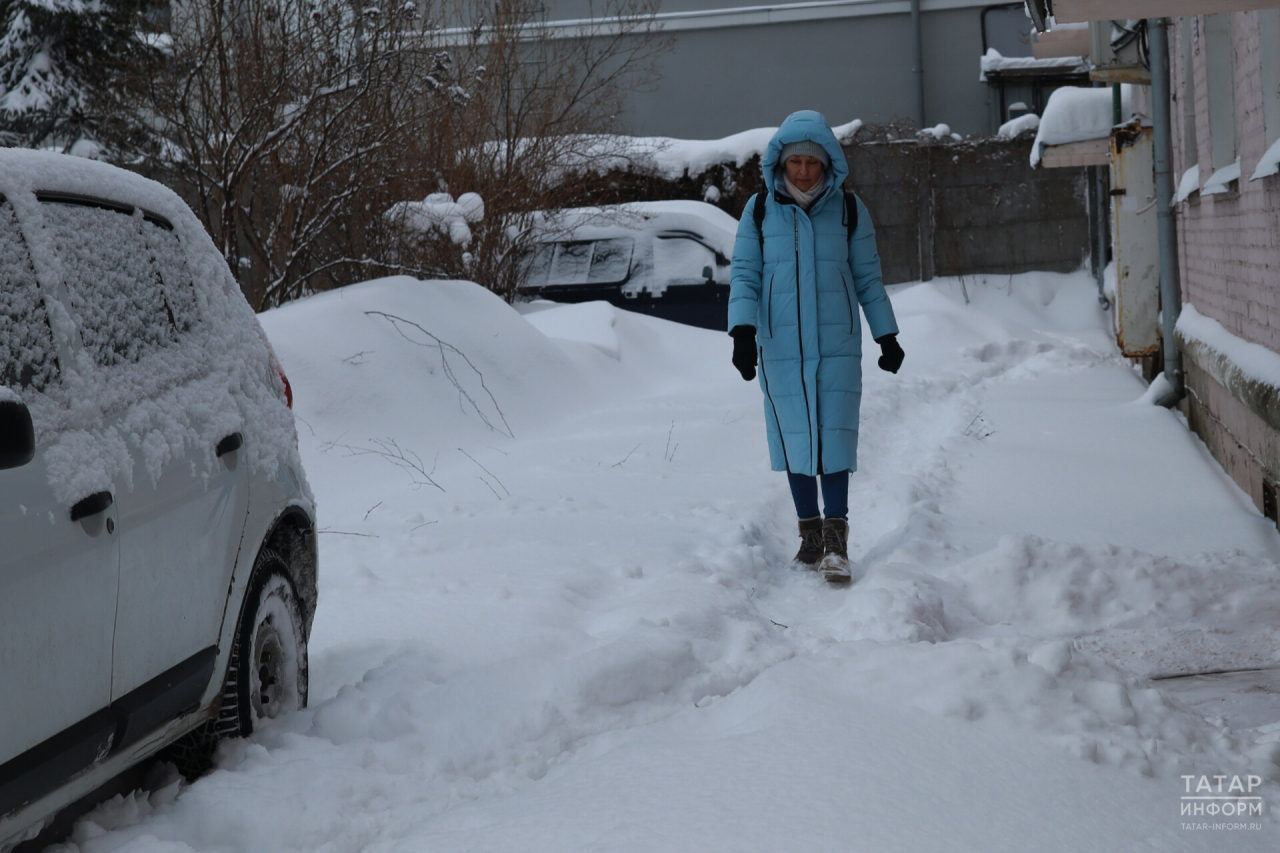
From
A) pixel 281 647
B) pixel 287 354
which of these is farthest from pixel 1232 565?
pixel 287 354

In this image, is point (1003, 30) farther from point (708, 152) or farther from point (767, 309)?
point (767, 309)

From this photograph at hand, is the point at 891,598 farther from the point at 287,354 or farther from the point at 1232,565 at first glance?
the point at 287,354

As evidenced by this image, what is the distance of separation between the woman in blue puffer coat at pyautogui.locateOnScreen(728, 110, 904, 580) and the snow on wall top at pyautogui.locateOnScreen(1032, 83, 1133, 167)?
25.5ft

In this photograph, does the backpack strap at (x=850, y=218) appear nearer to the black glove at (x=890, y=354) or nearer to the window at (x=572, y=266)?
the black glove at (x=890, y=354)

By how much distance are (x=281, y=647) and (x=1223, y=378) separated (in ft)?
17.2

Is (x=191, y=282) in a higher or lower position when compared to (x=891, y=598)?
higher

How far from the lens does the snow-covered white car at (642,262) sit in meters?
13.4

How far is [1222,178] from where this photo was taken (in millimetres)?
6867

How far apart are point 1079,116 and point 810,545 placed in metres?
8.61

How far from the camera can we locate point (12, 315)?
2359mm

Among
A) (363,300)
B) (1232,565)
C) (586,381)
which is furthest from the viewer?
(586,381)

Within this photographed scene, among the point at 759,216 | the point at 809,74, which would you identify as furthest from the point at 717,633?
the point at 809,74

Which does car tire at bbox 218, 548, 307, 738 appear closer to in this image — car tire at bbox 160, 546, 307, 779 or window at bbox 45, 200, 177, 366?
car tire at bbox 160, 546, 307, 779

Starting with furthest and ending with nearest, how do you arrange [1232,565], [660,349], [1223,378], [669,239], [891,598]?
1. [669,239]
2. [660,349]
3. [1223,378]
4. [1232,565]
5. [891,598]
